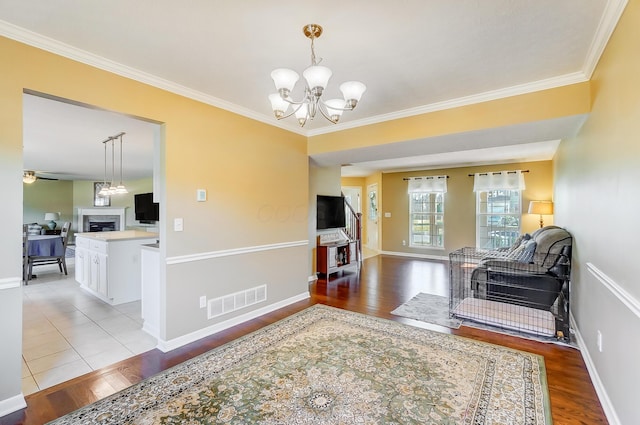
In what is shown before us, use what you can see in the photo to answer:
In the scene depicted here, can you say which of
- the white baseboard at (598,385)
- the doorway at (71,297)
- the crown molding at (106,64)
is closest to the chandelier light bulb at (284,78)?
the crown molding at (106,64)

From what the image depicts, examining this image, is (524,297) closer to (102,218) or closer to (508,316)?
(508,316)

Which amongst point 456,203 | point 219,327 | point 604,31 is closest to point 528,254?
point 604,31

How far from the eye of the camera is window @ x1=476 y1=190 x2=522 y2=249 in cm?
726

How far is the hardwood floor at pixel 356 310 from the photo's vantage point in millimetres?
1995

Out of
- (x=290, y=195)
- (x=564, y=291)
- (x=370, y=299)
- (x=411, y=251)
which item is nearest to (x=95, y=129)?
(x=290, y=195)

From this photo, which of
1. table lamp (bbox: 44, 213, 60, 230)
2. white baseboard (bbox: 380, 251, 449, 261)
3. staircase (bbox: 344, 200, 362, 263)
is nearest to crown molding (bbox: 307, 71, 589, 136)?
staircase (bbox: 344, 200, 362, 263)

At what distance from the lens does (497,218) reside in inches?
295

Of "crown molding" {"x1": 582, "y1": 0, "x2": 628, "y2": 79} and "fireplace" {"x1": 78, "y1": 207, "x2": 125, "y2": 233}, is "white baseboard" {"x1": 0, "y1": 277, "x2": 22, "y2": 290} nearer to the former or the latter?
"crown molding" {"x1": 582, "y1": 0, "x2": 628, "y2": 79}

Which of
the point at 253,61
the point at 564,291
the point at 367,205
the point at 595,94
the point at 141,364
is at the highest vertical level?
the point at 253,61

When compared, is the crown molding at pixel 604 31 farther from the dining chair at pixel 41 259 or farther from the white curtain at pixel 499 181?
the dining chair at pixel 41 259

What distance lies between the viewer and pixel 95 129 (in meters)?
4.07

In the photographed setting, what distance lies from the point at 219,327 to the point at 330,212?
3.29 metres

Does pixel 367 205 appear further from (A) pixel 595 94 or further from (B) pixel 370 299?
(A) pixel 595 94

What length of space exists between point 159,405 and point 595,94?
13.3 ft
